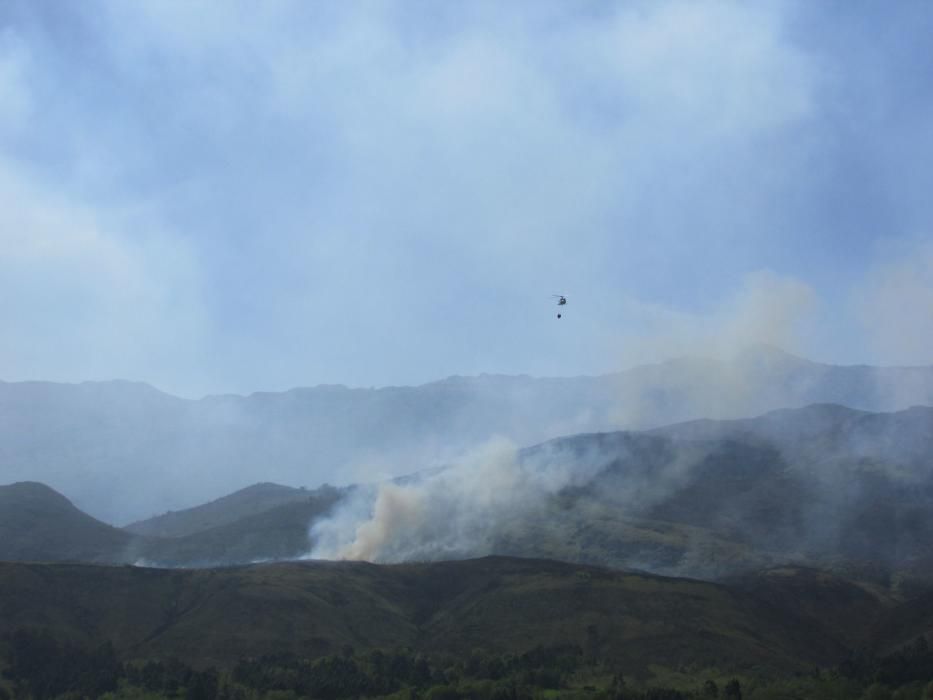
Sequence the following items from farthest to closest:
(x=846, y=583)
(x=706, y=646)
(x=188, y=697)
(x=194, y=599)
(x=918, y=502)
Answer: (x=918, y=502) < (x=846, y=583) < (x=194, y=599) < (x=706, y=646) < (x=188, y=697)

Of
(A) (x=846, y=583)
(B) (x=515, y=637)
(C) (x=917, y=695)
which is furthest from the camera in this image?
(A) (x=846, y=583)

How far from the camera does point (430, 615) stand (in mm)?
144000

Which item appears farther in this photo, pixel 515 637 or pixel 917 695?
pixel 515 637

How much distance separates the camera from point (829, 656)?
4815 inches

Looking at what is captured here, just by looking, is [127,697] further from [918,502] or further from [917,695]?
[918,502]

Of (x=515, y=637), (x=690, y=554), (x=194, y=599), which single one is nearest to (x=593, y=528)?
(x=690, y=554)

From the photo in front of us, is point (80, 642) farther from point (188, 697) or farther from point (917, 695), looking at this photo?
point (917, 695)

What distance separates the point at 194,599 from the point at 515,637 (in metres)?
50.1

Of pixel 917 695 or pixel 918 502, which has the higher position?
pixel 918 502

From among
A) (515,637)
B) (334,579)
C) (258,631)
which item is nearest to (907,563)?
(515,637)

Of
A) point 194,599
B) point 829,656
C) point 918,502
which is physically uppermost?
point 918,502

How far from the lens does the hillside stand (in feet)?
394

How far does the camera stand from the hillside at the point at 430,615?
120188 mm

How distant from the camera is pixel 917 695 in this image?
275 ft
